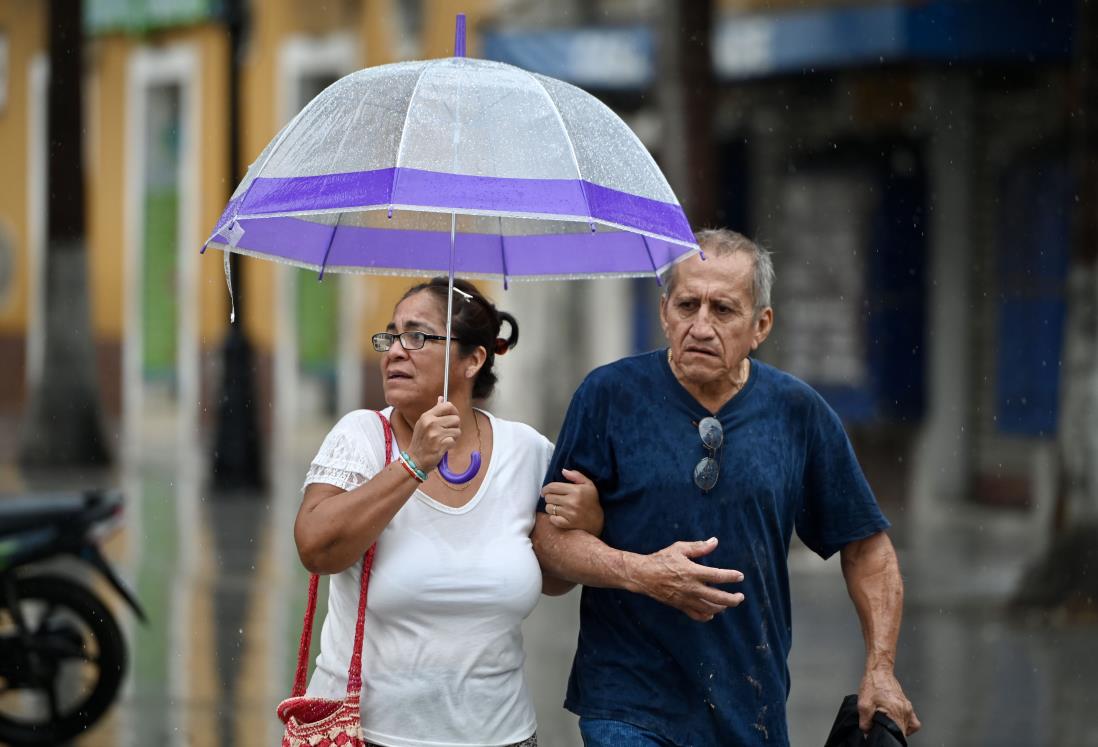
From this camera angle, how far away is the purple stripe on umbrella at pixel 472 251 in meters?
4.68

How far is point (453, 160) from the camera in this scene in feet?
13.2

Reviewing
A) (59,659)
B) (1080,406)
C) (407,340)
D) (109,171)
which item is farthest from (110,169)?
(407,340)

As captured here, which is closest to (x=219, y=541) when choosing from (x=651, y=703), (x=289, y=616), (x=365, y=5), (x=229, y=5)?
(x=289, y=616)

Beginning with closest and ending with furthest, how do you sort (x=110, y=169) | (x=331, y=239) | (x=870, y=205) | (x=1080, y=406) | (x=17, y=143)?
(x=331, y=239)
(x=1080, y=406)
(x=870, y=205)
(x=110, y=169)
(x=17, y=143)

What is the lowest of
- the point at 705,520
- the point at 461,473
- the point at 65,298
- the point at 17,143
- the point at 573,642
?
the point at 573,642

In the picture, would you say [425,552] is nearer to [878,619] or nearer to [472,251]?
[472,251]

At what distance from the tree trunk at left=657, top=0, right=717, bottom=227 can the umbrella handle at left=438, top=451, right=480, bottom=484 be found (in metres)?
8.37

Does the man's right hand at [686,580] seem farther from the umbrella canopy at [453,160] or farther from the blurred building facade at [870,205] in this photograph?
the blurred building facade at [870,205]

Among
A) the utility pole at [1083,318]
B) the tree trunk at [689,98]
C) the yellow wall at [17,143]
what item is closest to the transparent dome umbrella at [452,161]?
the utility pole at [1083,318]

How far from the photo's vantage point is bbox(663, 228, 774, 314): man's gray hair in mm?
4418

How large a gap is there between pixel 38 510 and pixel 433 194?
14.4 ft

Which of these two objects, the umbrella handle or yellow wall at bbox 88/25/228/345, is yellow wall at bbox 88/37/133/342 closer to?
yellow wall at bbox 88/25/228/345

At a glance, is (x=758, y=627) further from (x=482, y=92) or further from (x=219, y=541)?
(x=219, y=541)

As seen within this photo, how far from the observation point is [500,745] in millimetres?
4141
